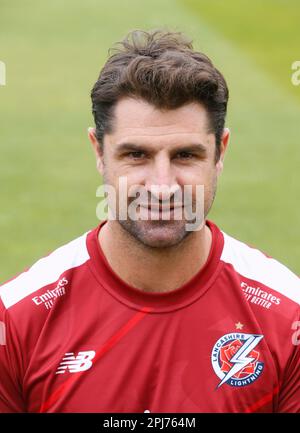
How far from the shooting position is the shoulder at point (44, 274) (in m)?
4.73

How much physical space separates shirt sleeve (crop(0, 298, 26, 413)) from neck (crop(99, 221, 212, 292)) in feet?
1.67

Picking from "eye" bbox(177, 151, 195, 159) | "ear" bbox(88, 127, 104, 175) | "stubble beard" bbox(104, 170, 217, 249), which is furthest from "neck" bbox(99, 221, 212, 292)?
"eye" bbox(177, 151, 195, 159)

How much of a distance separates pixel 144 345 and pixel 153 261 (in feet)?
1.13

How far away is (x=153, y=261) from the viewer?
15.3 feet

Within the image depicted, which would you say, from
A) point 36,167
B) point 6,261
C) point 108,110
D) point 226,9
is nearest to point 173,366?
point 108,110

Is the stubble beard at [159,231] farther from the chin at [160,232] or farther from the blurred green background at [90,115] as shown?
the blurred green background at [90,115]

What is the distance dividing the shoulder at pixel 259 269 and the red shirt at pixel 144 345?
41mm

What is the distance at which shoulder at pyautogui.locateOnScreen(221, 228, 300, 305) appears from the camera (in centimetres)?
482

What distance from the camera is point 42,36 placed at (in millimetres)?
16609

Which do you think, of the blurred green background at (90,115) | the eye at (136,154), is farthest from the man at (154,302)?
the blurred green background at (90,115)

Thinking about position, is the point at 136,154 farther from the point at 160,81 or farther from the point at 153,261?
the point at 153,261

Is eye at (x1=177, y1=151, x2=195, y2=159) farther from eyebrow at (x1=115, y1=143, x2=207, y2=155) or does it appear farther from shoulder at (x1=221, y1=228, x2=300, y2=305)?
shoulder at (x1=221, y1=228, x2=300, y2=305)
